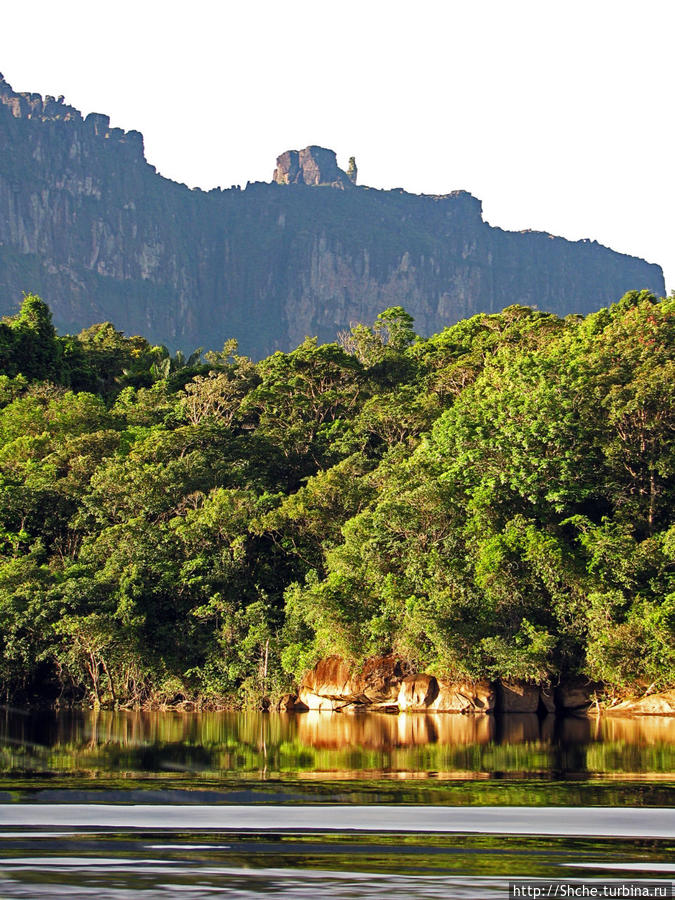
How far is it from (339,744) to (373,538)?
11.6m

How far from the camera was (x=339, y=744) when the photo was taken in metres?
16.5

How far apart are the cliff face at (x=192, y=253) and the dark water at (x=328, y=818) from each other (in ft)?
445

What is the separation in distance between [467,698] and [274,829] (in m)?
19.1

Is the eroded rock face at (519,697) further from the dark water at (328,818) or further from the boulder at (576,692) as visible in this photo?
the dark water at (328,818)

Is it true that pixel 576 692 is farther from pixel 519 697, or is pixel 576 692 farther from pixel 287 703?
pixel 287 703

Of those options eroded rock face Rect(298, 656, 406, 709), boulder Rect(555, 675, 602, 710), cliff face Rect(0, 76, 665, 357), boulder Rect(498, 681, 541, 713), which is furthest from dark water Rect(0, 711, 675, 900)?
cliff face Rect(0, 76, 665, 357)

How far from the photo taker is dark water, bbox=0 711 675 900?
5.71 m

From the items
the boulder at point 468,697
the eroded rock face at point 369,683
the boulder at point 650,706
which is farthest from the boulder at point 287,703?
the boulder at point 650,706

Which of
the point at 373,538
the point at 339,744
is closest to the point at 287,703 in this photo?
the point at 373,538

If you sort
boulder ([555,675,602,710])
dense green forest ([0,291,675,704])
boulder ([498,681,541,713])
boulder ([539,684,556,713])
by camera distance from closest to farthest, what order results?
dense green forest ([0,291,675,704]), boulder ([498,681,541,713]), boulder ([539,684,556,713]), boulder ([555,675,602,710])

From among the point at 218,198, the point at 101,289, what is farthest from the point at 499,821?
the point at 218,198

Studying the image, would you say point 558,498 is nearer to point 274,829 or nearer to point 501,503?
point 501,503

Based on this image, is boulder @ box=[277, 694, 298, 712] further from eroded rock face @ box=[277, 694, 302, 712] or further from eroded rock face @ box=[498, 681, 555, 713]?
eroded rock face @ box=[498, 681, 555, 713]

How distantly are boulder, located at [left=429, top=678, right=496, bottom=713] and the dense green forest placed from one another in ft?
1.68
